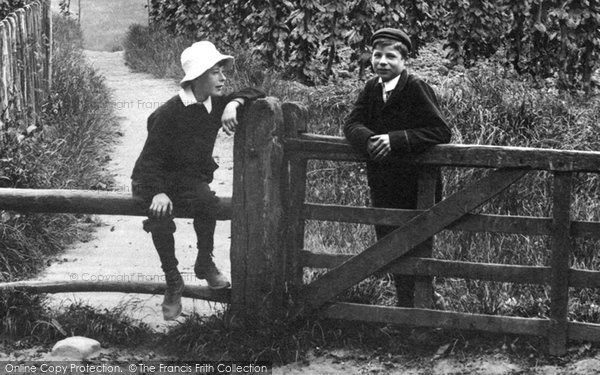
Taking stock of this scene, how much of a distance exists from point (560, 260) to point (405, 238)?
830mm

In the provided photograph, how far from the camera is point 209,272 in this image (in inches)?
209

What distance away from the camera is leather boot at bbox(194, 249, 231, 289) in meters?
5.29

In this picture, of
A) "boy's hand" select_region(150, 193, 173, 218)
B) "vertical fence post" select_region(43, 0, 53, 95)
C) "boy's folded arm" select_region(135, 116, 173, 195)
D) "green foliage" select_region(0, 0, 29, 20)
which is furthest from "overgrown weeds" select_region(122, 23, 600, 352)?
"green foliage" select_region(0, 0, 29, 20)

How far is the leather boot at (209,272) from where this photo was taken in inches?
208

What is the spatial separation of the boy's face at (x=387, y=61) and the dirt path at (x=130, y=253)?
1718mm

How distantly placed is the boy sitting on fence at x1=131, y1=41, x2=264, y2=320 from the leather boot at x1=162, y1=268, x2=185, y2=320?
0.52 feet

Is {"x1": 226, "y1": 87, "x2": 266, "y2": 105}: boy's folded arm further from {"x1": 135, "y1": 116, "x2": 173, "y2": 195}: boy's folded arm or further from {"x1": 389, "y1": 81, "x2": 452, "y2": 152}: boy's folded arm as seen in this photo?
{"x1": 389, "y1": 81, "x2": 452, "y2": 152}: boy's folded arm

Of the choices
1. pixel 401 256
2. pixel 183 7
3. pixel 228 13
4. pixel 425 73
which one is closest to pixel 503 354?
pixel 401 256

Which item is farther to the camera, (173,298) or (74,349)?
(173,298)

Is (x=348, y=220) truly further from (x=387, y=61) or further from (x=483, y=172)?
(x=483, y=172)

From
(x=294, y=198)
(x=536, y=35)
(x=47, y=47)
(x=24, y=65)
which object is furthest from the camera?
(x=47, y=47)

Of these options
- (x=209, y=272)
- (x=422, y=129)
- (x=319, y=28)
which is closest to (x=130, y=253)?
(x=209, y=272)

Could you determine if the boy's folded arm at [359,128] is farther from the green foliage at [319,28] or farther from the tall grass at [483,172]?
the green foliage at [319,28]

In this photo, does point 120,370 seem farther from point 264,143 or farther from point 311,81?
point 311,81
